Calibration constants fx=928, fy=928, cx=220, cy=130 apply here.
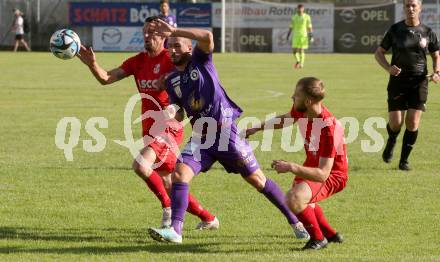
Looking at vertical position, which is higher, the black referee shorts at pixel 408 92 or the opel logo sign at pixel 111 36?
the black referee shorts at pixel 408 92

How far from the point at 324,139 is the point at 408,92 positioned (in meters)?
5.65

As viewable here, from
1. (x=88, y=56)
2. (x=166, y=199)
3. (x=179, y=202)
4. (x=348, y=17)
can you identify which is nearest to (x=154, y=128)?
(x=166, y=199)

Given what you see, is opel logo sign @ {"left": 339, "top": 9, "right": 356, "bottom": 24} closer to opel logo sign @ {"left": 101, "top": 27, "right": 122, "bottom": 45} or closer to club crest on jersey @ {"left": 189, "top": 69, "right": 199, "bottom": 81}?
opel logo sign @ {"left": 101, "top": 27, "right": 122, "bottom": 45}

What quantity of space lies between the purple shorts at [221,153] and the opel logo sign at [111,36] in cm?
4044

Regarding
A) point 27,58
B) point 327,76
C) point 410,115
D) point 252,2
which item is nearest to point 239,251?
point 410,115

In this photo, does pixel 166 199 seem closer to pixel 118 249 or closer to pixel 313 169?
pixel 118 249

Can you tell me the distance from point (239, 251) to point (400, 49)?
6.01m

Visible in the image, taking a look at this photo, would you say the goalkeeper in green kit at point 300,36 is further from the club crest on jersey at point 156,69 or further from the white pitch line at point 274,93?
the club crest on jersey at point 156,69

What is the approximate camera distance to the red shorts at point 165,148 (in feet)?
29.2

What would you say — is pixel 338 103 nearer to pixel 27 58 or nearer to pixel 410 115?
pixel 410 115

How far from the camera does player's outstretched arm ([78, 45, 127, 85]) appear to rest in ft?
29.1

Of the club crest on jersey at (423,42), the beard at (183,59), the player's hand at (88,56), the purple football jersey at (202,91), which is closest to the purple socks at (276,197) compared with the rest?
the purple football jersey at (202,91)

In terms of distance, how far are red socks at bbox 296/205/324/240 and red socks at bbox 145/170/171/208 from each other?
1686 mm

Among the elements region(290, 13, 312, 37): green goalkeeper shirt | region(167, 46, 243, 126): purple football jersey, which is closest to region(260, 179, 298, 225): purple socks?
region(167, 46, 243, 126): purple football jersey
